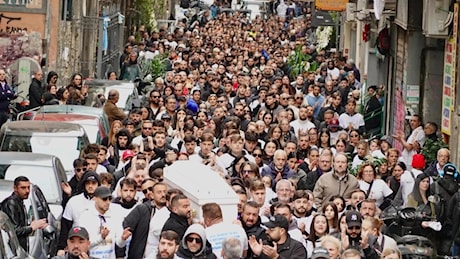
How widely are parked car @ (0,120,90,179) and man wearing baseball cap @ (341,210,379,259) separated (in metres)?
6.53

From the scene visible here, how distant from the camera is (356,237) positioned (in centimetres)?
1448

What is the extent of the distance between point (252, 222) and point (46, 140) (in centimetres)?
697

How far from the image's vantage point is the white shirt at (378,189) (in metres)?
19.0

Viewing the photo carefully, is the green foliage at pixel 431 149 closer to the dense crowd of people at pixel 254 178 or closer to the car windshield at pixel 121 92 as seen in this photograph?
the dense crowd of people at pixel 254 178

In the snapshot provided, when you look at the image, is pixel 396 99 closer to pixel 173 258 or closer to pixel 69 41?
pixel 69 41

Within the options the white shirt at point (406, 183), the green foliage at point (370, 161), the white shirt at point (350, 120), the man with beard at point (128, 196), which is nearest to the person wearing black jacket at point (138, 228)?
the man with beard at point (128, 196)

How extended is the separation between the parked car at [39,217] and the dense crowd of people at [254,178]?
0.46 feet

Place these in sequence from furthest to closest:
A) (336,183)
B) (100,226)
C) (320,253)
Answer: (336,183), (100,226), (320,253)

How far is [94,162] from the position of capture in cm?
1764

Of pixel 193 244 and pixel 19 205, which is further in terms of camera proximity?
pixel 19 205

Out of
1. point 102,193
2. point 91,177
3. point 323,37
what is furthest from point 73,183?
point 323,37

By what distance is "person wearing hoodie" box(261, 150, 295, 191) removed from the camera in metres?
19.4

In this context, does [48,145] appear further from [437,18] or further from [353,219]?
[437,18]

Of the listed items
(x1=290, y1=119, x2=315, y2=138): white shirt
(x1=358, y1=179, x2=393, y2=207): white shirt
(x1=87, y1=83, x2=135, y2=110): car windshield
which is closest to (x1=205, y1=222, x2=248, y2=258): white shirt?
(x1=358, y1=179, x2=393, y2=207): white shirt
